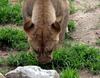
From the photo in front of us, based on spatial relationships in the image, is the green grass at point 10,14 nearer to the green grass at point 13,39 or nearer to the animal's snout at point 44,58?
the green grass at point 13,39

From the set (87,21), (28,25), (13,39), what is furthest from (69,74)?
(87,21)

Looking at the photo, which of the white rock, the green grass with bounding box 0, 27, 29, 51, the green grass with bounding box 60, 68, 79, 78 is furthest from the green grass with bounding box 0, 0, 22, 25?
the white rock

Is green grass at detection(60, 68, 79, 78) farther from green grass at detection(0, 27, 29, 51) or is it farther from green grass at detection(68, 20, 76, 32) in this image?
green grass at detection(68, 20, 76, 32)

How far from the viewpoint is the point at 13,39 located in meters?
8.62

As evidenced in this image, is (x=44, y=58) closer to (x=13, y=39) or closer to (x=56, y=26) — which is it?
(x=56, y=26)

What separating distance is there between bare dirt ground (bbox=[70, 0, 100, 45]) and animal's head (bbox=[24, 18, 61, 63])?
1.81 meters

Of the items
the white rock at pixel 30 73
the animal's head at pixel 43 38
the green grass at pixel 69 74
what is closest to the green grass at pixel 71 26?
the green grass at pixel 69 74

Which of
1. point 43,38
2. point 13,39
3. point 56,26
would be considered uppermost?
point 56,26

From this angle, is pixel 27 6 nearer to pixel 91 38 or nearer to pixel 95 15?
pixel 91 38

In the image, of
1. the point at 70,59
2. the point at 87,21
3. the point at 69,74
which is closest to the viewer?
the point at 69,74

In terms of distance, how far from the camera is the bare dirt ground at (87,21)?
8.88 meters

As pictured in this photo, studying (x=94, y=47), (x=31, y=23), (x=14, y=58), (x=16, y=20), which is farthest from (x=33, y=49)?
(x=16, y=20)

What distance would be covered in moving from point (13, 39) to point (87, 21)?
6.01 ft

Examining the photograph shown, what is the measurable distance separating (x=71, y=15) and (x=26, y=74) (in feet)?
11.3
